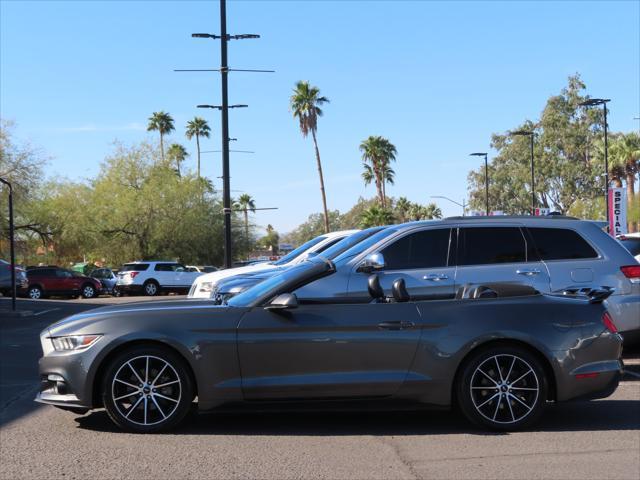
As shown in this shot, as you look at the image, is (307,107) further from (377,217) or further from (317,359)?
(317,359)

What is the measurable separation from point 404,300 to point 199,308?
1709 mm

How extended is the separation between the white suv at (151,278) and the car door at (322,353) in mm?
33434

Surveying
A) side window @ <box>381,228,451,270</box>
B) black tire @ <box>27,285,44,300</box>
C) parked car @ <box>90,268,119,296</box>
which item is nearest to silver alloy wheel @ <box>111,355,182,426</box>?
side window @ <box>381,228,451,270</box>

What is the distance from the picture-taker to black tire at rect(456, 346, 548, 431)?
6469mm

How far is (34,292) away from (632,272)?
109 ft

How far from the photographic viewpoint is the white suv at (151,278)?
3934 cm

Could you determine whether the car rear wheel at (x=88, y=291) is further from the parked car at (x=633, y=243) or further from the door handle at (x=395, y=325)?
the door handle at (x=395, y=325)

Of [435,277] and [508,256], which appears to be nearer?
[435,277]

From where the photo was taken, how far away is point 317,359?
6.35 m

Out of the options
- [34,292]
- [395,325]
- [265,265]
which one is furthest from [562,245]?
[34,292]

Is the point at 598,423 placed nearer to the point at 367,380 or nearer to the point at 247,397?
the point at 367,380

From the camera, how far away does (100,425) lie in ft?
22.4

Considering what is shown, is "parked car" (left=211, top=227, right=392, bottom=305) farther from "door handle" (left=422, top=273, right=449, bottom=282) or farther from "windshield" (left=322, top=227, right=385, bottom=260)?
"door handle" (left=422, top=273, right=449, bottom=282)

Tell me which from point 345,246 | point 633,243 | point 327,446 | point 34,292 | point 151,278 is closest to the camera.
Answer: point 327,446
